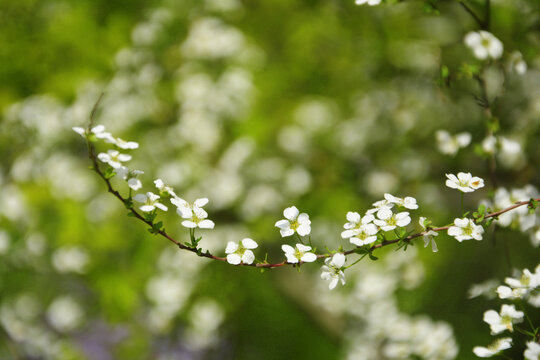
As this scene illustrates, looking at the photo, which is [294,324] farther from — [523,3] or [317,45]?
[523,3]

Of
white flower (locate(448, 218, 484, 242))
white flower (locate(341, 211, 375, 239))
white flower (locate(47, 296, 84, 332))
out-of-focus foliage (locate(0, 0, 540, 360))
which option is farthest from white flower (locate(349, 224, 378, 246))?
white flower (locate(47, 296, 84, 332))

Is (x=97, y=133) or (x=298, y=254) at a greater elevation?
(x=97, y=133)

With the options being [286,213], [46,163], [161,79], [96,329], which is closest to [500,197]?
[286,213]

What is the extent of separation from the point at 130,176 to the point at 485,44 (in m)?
0.99

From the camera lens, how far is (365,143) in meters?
2.98

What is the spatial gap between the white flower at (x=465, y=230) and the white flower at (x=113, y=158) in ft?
2.26

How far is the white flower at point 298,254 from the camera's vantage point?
907 mm

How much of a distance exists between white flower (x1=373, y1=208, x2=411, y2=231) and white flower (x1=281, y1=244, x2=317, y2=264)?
0.15 meters

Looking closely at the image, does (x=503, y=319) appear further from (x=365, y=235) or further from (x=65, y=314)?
(x=65, y=314)

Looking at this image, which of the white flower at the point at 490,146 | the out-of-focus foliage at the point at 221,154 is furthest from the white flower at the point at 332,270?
the out-of-focus foliage at the point at 221,154

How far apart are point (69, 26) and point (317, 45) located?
1668 millimetres

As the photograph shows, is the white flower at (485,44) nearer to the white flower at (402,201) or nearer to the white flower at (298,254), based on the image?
the white flower at (402,201)

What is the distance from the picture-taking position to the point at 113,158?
3.29 ft

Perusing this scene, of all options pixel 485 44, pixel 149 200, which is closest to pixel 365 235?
pixel 149 200
